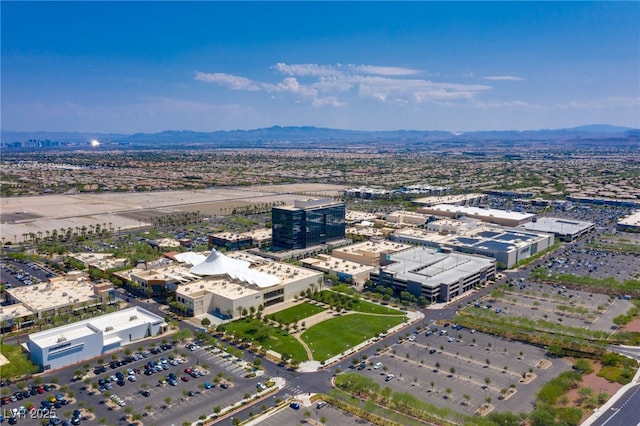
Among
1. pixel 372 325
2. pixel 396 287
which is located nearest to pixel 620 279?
pixel 396 287

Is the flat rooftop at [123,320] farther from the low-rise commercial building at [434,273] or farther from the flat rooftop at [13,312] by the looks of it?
the low-rise commercial building at [434,273]

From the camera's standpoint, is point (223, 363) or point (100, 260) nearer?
point (223, 363)

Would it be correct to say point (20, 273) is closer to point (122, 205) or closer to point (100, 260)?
point (100, 260)

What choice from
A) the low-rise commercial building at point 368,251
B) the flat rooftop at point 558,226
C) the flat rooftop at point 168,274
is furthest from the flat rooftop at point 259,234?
the flat rooftop at point 558,226

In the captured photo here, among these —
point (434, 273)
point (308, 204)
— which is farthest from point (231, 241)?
point (434, 273)

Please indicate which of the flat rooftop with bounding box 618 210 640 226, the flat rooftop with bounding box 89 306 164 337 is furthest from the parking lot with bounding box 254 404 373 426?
the flat rooftop with bounding box 618 210 640 226

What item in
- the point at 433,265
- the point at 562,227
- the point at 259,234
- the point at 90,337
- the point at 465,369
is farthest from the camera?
the point at 562,227
